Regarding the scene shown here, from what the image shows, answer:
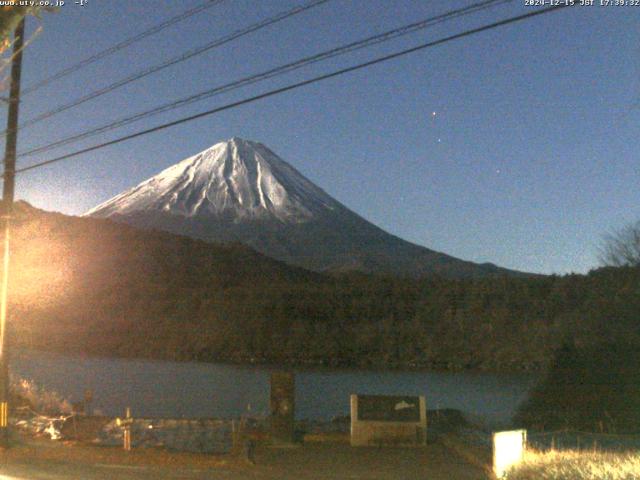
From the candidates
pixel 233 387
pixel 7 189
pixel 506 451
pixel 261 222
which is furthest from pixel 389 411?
pixel 261 222

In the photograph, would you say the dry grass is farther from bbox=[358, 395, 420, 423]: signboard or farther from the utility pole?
the utility pole

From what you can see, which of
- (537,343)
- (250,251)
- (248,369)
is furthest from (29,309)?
(250,251)

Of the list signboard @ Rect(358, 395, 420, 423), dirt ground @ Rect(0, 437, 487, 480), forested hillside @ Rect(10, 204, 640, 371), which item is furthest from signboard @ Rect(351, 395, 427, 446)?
forested hillside @ Rect(10, 204, 640, 371)

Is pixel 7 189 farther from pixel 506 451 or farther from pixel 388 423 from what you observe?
pixel 506 451

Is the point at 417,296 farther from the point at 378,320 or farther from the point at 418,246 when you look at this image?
the point at 418,246

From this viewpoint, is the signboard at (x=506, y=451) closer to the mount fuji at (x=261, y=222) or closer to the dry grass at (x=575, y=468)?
the dry grass at (x=575, y=468)
